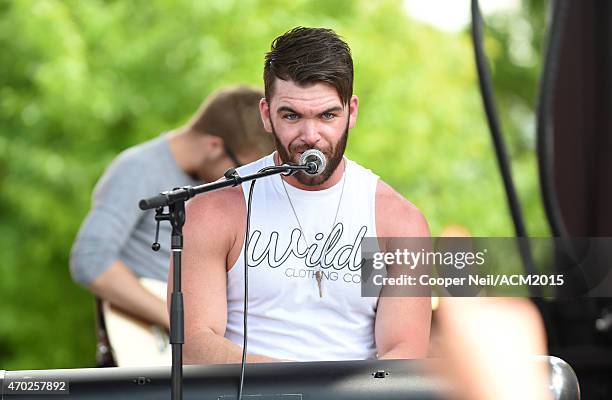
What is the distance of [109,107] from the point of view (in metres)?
9.02

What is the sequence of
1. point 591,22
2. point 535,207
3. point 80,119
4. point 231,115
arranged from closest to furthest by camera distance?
point 231,115 < point 591,22 < point 80,119 < point 535,207

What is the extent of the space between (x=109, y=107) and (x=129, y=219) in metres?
5.10

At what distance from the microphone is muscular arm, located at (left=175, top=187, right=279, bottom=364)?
20 cm

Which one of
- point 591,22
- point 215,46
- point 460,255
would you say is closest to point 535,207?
point 215,46

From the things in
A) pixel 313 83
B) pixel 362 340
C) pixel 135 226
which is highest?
pixel 135 226

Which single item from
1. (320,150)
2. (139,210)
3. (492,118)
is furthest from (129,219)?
(320,150)

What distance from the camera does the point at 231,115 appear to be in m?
3.58

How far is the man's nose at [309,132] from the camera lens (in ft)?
8.30

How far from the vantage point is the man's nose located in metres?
2.53

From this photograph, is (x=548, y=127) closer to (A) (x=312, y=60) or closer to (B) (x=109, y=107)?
(A) (x=312, y=60)

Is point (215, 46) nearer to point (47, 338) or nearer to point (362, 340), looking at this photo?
point (47, 338)

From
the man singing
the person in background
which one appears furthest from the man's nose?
the person in background

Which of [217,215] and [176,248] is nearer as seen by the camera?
[176,248]

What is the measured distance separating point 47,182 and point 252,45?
2.15m
